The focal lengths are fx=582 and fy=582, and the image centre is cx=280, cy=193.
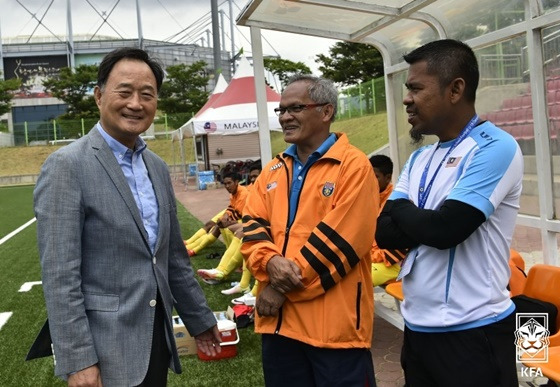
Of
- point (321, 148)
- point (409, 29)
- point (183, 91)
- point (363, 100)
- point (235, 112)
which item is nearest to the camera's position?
point (321, 148)

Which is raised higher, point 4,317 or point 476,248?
point 476,248

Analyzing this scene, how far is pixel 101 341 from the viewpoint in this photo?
79.9 inches

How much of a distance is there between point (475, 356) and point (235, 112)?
1727 centimetres

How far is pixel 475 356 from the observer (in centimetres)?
200

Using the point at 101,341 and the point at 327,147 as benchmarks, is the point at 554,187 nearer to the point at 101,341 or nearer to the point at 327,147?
the point at 327,147

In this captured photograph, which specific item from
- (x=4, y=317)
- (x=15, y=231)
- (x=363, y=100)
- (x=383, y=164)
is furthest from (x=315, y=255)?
(x=363, y=100)

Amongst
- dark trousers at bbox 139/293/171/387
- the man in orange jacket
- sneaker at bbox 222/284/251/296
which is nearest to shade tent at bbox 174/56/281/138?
sneaker at bbox 222/284/251/296

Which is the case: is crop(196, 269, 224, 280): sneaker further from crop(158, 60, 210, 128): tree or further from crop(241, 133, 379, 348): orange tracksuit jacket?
crop(158, 60, 210, 128): tree

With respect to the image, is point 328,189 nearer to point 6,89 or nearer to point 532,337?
point 532,337

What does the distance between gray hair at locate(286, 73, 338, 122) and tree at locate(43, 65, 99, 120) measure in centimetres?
4362

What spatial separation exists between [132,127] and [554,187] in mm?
2781

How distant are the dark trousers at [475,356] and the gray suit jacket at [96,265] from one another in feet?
3.37

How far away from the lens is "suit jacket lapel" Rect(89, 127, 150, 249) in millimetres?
2088

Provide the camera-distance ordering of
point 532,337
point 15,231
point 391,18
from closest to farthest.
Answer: point 532,337 < point 391,18 < point 15,231
